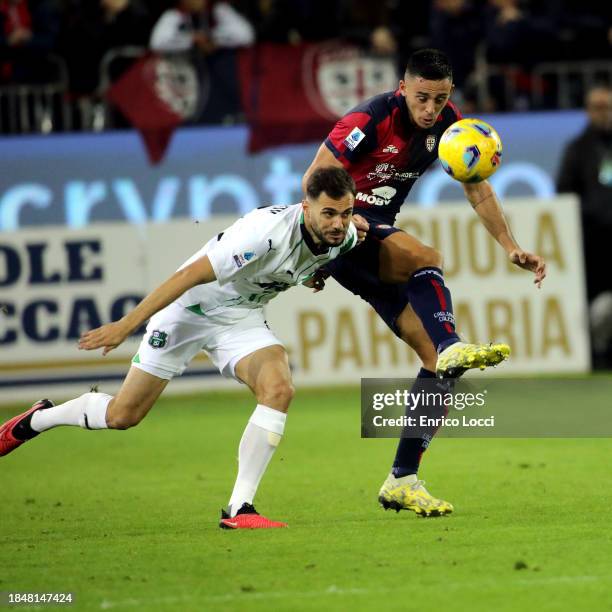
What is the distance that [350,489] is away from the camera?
9.65m

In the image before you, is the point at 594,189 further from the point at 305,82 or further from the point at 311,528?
the point at 311,528

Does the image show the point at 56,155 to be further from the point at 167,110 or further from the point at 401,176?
the point at 401,176

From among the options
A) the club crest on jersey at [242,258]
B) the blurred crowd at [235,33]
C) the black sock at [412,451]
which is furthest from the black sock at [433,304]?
the blurred crowd at [235,33]

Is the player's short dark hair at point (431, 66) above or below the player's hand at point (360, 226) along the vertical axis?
above

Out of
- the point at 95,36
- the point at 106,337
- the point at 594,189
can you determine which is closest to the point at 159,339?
the point at 106,337

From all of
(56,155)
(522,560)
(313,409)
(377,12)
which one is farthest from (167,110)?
(522,560)

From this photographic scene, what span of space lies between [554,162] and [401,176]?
9436mm

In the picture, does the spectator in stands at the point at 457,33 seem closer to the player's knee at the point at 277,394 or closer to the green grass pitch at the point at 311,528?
the green grass pitch at the point at 311,528

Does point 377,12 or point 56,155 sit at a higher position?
point 377,12

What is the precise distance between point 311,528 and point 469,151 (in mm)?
2333

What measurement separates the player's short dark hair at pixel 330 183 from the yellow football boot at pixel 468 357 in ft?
3.36

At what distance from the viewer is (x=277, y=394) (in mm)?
7965

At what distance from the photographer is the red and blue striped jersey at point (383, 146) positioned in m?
8.24

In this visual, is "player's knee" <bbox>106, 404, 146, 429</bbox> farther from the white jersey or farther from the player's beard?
the player's beard
